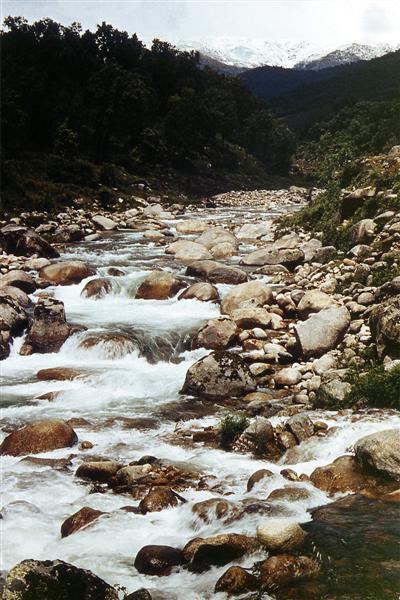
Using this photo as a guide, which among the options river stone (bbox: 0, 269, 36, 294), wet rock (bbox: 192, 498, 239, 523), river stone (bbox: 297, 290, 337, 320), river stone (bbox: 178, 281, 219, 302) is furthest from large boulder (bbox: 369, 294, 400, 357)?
river stone (bbox: 0, 269, 36, 294)

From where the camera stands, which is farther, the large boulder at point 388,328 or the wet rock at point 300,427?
the large boulder at point 388,328

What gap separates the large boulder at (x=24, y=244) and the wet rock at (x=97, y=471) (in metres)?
17.5

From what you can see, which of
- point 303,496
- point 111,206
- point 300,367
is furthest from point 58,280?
point 111,206

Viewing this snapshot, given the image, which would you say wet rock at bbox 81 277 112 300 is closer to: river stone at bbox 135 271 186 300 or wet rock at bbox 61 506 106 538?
river stone at bbox 135 271 186 300

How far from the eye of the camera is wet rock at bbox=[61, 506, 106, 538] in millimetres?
7711

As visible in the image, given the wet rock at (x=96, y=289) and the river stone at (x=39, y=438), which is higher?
the wet rock at (x=96, y=289)

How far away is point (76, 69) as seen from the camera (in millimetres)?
69688

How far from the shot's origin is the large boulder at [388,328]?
1235 centimetres

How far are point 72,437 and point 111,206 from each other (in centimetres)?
3404

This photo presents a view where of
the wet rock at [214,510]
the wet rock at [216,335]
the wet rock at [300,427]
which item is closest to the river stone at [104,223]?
the wet rock at [216,335]

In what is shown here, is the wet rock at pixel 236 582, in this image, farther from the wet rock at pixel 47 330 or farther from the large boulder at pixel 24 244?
the large boulder at pixel 24 244

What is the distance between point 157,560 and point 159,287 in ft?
45.2

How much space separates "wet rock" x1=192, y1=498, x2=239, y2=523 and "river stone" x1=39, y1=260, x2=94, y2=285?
14.8 meters

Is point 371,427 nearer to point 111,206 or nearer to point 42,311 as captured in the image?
point 42,311
